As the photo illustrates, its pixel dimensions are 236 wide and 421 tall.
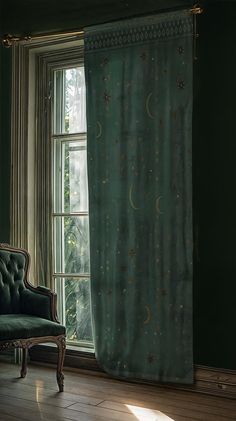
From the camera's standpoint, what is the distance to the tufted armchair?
3.00 meters

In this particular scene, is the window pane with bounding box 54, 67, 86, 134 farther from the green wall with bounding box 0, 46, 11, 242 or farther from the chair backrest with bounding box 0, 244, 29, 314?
the chair backrest with bounding box 0, 244, 29, 314

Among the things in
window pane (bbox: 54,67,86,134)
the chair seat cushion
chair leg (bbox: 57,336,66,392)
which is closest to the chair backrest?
the chair seat cushion

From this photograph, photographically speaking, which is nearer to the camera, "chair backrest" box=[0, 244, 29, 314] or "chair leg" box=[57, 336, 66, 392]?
"chair leg" box=[57, 336, 66, 392]

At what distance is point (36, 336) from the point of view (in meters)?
3.07

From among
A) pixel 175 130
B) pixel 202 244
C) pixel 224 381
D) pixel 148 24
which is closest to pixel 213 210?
pixel 202 244

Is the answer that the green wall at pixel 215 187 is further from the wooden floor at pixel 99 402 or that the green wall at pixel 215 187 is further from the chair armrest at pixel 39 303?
the chair armrest at pixel 39 303

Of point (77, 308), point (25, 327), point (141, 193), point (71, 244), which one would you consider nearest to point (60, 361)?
point (25, 327)

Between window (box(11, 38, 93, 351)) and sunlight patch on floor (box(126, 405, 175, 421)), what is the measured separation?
1.04 metres

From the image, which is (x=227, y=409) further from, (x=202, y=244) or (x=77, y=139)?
(x=77, y=139)

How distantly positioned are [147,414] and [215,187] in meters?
1.38

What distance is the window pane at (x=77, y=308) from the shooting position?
375 centimetres

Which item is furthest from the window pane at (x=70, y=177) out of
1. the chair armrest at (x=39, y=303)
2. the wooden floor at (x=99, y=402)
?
the wooden floor at (x=99, y=402)

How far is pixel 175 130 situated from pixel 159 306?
1116mm

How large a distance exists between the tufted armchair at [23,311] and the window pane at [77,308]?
39cm
